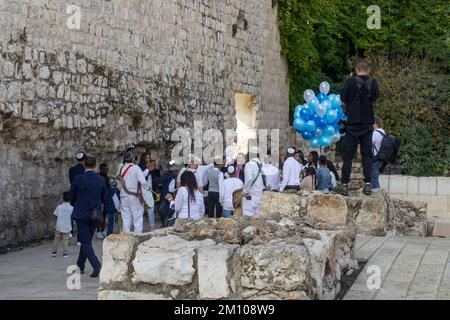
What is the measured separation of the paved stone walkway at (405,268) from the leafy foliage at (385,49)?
36.3ft

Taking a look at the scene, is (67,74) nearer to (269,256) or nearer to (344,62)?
(269,256)

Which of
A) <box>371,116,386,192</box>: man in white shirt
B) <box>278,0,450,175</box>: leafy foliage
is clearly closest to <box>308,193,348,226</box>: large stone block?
<box>371,116,386,192</box>: man in white shirt

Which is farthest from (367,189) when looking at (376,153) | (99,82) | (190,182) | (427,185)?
(427,185)

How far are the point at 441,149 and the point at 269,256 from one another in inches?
584

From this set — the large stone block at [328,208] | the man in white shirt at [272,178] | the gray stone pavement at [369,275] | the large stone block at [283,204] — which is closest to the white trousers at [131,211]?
the gray stone pavement at [369,275]

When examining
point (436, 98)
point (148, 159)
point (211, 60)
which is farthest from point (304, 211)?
point (436, 98)

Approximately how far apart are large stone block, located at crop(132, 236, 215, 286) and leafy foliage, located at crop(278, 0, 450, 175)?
14988 mm

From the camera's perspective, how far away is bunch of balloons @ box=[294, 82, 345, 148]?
17.3 metres

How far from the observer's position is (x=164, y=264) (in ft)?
19.1

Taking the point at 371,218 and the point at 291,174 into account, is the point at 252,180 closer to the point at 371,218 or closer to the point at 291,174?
the point at 291,174

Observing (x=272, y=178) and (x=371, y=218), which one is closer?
(x=371, y=218)

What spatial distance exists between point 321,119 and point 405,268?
10405mm

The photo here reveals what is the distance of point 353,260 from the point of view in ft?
24.8

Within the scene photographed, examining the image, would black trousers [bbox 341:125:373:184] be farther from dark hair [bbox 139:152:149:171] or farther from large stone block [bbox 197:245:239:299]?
dark hair [bbox 139:152:149:171]
